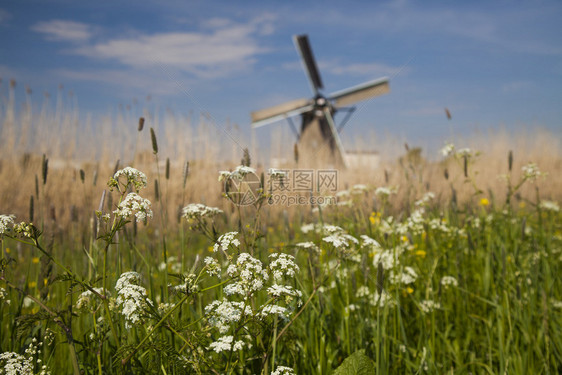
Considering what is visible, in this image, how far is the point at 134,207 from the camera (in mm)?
1290

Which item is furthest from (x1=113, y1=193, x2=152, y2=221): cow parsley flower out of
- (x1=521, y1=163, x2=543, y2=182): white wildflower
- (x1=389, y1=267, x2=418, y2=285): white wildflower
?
(x1=521, y1=163, x2=543, y2=182): white wildflower

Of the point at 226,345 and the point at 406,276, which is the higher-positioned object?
the point at 226,345

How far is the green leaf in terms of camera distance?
5.31 ft

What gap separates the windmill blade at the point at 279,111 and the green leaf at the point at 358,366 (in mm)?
21222

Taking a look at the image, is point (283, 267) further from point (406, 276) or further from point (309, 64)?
point (309, 64)

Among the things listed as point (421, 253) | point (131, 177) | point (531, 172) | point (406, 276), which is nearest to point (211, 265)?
point (131, 177)

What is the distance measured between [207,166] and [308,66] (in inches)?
540

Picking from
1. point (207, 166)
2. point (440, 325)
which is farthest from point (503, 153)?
point (440, 325)

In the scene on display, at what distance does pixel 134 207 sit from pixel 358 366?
108 centimetres

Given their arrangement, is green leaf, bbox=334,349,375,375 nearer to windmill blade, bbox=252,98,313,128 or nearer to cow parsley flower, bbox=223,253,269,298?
cow parsley flower, bbox=223,253,269,298

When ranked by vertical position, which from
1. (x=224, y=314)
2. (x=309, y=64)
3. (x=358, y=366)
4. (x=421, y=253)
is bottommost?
(x=358, y=366)

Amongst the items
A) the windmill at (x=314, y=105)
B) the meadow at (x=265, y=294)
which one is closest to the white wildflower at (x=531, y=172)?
the meadow at (x=265, y=294)

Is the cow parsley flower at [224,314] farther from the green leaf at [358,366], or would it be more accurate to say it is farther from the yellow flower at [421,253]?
the yellow flower at [421,253]

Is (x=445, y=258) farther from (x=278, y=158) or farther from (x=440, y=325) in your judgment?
(x=278, y=158)
